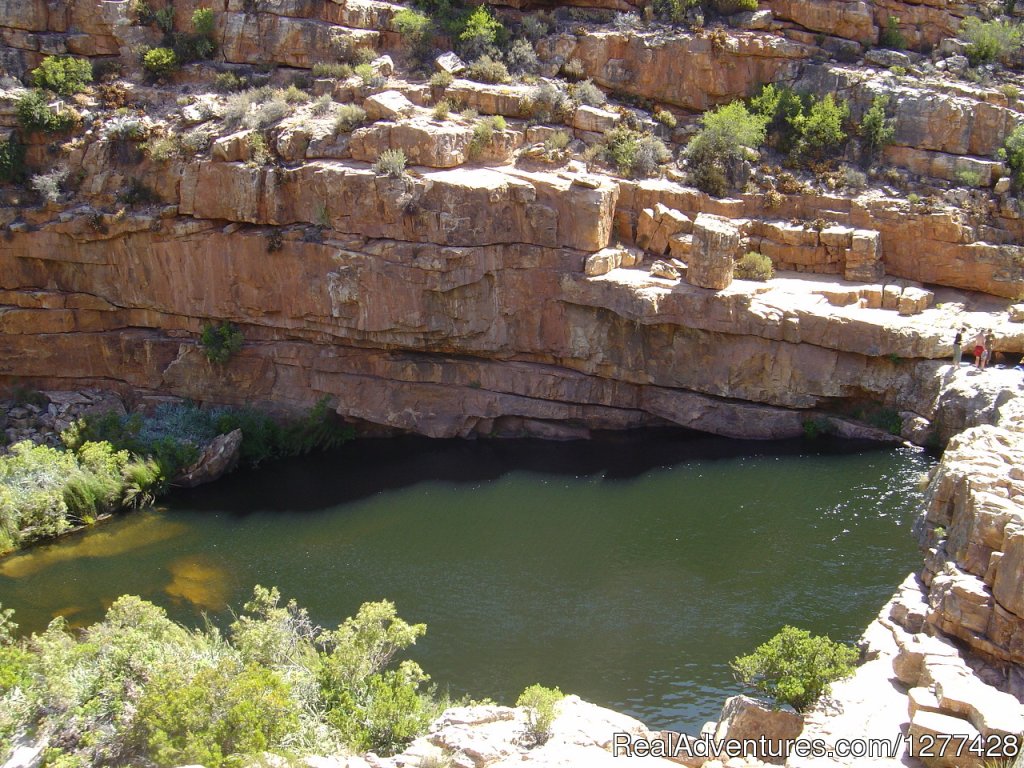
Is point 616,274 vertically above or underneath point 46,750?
above

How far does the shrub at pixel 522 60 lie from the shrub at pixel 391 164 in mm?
7630

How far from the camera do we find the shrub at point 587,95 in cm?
3462

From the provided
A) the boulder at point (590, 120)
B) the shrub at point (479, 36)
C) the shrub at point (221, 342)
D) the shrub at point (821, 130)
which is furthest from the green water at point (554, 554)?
the shrub at point (479, 36)

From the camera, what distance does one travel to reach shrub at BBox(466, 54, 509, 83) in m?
34.4

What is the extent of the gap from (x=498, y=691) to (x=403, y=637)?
269 centimetres

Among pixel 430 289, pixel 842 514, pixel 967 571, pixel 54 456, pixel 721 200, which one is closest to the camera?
pixel 967 571

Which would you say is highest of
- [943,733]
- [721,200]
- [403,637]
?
[721,200]

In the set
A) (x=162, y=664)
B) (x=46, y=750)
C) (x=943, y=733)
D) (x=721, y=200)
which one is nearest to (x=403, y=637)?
(x=162, y=664)

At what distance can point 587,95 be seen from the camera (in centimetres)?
3466

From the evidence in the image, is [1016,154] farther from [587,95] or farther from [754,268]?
[587,95]

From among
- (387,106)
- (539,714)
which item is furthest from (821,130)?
(539,714)

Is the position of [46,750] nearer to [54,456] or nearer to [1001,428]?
[54,456]

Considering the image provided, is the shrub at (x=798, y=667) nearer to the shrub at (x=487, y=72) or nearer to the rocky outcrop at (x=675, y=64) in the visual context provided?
the shrub at (x=487, y=72)

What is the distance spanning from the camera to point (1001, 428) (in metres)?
22.5
